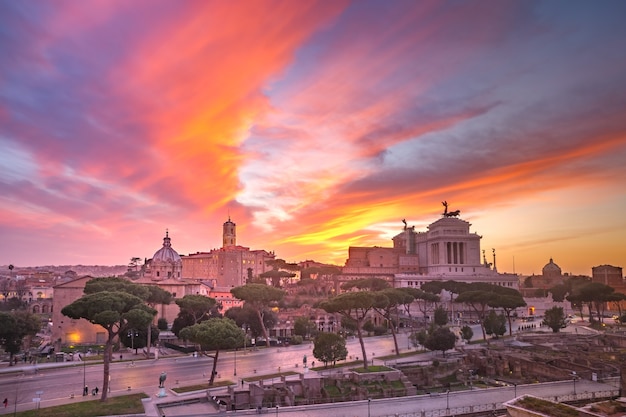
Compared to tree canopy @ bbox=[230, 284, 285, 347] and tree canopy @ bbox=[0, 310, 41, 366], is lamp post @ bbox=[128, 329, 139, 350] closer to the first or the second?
tree canopy @ bbox=[0, 310, 41, 366]

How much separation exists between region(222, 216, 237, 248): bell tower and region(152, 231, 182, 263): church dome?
1870 inches

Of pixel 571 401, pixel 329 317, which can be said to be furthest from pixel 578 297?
pixel 571 401

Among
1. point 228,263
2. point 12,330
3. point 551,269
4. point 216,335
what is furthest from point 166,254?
point 551,269

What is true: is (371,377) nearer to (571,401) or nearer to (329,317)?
(571,401)

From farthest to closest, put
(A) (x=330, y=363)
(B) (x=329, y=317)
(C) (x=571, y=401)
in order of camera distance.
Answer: (B) (x=329, y=317), (A) (x=330, y=363), (C) (x=571, y=401)

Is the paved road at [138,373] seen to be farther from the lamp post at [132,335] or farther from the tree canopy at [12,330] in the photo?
the lamp post at [132,335]

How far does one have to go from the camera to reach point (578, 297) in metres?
83.6

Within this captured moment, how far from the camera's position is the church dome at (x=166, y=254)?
95.7 meters

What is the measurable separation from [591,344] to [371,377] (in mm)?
31156

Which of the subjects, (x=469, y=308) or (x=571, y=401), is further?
(x=469, y=308)

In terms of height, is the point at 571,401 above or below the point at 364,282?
below

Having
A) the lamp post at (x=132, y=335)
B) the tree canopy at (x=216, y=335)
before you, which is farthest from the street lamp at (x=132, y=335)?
the tree canopy at (x=216, y=335)

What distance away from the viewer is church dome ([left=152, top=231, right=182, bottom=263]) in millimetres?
95669

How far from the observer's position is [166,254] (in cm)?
9706
